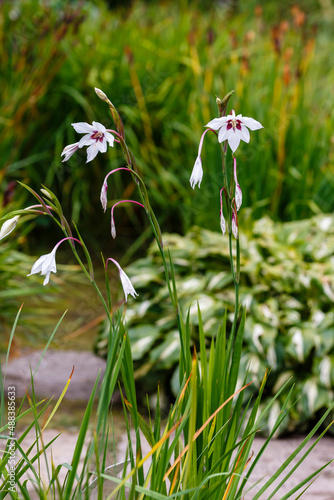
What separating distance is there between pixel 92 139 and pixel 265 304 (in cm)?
160

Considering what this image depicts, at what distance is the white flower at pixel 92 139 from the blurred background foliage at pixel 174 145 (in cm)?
147

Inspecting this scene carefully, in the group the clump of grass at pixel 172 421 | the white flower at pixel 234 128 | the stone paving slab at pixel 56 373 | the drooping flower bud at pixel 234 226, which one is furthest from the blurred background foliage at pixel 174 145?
the white flower at pixel 234 128

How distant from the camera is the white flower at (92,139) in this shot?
3.67ft

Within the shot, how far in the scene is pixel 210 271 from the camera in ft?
9.05

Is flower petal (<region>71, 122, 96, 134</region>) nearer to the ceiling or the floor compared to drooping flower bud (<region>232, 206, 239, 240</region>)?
nearer to the ceiling

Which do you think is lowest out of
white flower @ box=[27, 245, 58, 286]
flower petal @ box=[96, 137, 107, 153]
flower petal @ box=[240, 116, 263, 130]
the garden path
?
the garden path

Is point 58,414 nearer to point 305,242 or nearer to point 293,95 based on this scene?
point 305,242

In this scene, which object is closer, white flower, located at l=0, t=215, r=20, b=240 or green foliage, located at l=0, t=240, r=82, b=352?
white flower, located at l=0, t=215, r=20, b=240

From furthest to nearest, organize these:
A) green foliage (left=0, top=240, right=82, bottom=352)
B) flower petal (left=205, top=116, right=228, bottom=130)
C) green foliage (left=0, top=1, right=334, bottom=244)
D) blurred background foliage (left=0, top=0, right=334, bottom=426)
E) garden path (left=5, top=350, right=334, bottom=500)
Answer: green foliage (left=0, top=1, right=334, bottom=244) → green foliage (left=0, top=240, right=82, bottom=352) → blurred background foliage (left=0, top=0, right=334, bottom=426) → garden path (left=5, top=350, right=334, bottom=500) → flower petal (left=205, top=116, right=228, bottom=130)

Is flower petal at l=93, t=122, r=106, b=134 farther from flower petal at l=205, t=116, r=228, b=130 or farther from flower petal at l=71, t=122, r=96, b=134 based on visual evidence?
flower petal at l=205, t=116, r=228, b=130

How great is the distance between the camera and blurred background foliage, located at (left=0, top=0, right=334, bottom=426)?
2676 mm

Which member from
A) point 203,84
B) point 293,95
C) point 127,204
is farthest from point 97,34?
point 293,95

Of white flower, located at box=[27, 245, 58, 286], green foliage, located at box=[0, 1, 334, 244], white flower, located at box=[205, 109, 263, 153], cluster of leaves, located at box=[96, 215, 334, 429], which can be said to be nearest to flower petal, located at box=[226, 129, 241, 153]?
white flower, located at box=[205, 109, 263, 153]

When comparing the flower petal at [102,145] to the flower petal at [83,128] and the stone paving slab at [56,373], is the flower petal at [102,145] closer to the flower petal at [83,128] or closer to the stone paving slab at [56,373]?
the flower petal at [83,128]
